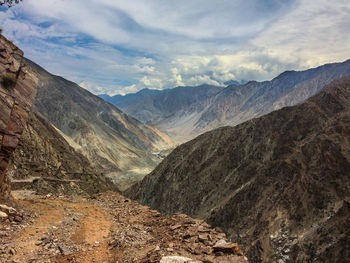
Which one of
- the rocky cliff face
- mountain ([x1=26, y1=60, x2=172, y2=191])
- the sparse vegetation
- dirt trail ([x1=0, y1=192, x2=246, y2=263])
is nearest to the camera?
dirt trail ([x1=0, y1=192, x2=246, y2=263])

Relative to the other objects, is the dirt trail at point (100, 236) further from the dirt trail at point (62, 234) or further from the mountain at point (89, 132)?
the mountain at point (89, 132)

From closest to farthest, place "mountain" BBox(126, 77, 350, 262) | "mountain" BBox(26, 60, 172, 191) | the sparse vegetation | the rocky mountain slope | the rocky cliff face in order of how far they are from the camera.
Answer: the rocky cliff face < the sparse vegetation < the rocky mountain slope < "mountain" BBox(126, 77, 350, 262) < "mountain" BBox(26, 60, 172, 191)

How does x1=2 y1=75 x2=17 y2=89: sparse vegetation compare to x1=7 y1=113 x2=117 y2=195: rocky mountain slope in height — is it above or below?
above

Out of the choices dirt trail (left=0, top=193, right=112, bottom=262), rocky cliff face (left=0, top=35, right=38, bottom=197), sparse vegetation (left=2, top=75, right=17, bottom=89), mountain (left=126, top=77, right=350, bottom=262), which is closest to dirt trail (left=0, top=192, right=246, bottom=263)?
dirt trail (left=0, top=193, right=112, bottom=262)

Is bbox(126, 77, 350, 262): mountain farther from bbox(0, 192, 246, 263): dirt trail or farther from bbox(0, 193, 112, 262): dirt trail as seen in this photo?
bbox(0, 193, 112, 262): dirt trail

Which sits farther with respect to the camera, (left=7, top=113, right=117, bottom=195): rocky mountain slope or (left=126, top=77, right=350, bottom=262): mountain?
(left=126, top=77, right=350, bottom=262): mountain

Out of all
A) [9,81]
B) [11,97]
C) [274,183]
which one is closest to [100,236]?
[11,97]

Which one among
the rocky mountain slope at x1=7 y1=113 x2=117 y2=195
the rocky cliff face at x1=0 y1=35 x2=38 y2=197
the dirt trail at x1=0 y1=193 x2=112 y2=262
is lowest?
the rocky mountain slope at x1=7 y1=113 x2=117 y2=195
